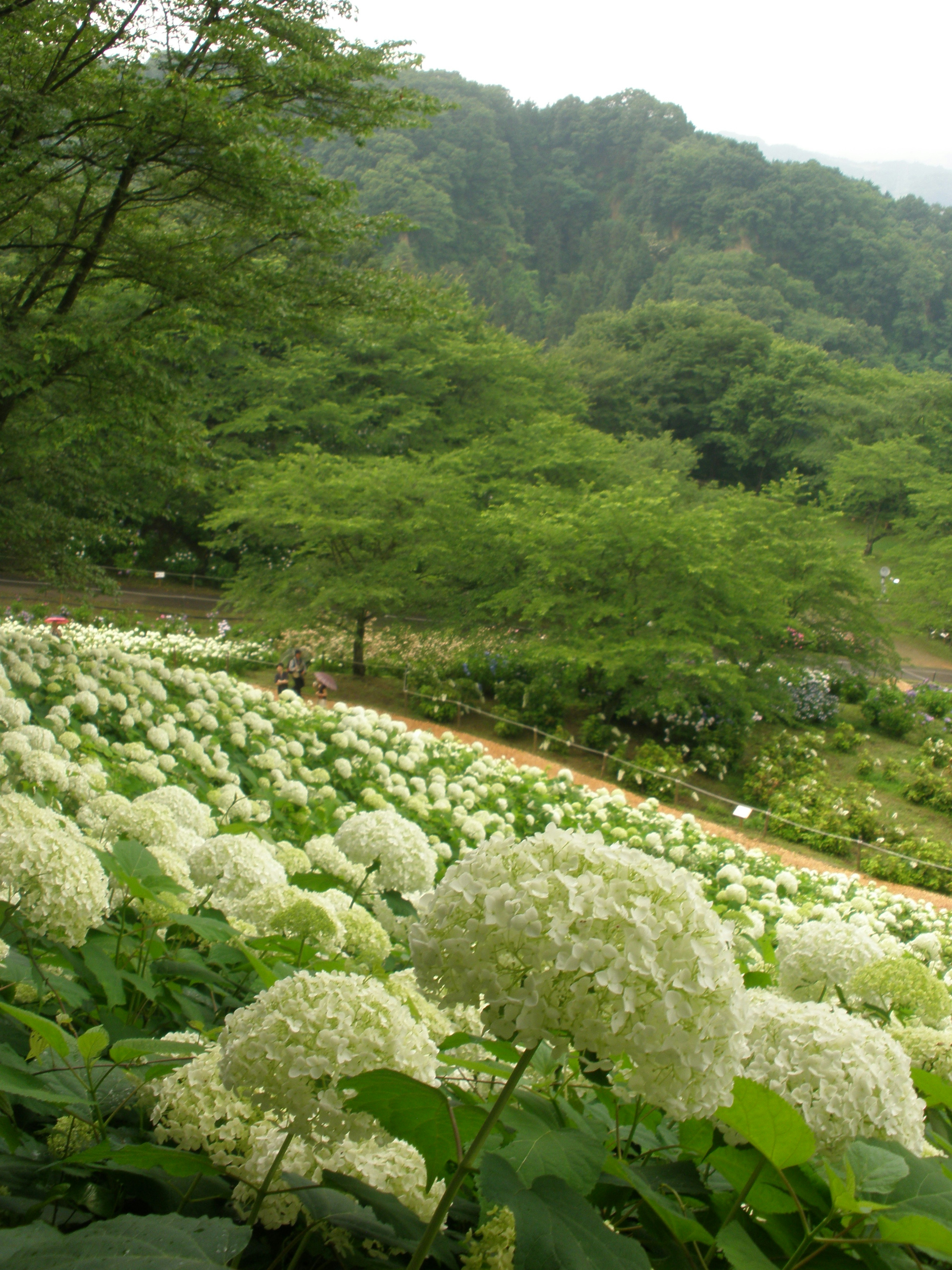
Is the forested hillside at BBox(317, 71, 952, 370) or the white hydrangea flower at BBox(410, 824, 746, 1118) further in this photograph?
the forested hillside at BBox(317, 71, 952, 370)

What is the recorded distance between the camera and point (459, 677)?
1770 centimetres

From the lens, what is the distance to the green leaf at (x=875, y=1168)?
112 cm

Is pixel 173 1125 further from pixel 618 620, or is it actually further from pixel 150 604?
pixel 150 604

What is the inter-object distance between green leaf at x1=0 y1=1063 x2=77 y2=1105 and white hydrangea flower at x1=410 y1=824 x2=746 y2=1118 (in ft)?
1.71

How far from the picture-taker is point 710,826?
1180 centimetres

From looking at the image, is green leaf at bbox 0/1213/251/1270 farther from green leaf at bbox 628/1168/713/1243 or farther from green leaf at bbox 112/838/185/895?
green leaf at bbox 112/838/185/895

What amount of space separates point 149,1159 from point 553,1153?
51 cm

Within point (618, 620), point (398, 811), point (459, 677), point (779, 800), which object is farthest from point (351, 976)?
point (459, 677)

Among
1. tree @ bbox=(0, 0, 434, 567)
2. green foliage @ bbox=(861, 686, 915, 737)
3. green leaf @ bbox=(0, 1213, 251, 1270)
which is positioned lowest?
green foliage @ bbox=(861, 686, 915, 737)

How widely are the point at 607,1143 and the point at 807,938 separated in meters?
0.90

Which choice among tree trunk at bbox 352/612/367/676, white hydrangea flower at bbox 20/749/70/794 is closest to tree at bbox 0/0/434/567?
white hydrangea flower at bbox 20/749/70/794

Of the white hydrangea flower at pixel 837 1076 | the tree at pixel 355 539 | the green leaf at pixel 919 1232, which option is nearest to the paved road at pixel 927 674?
the tree at pixel 355 539

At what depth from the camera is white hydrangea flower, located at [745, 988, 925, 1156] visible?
1.27 meters

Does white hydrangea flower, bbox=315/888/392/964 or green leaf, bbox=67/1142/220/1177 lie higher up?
green leaf, bbox=67/1142/220/1177
